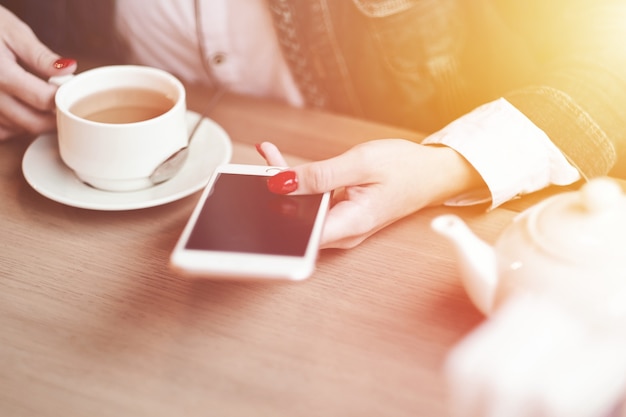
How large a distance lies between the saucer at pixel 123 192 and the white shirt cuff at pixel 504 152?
0.92 ft

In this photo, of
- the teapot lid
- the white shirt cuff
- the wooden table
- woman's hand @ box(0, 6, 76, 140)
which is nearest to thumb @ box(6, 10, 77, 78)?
woman's hand @ box(0, 6, 76, 140)

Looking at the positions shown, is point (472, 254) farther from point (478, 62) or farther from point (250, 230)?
point (478, 62)

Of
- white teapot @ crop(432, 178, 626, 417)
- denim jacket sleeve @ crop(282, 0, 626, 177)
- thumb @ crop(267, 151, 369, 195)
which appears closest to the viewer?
white teapot @ crop(432, 178, 626, 417)

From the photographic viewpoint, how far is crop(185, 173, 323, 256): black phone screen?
1.84ft

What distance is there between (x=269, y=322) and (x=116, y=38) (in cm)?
67

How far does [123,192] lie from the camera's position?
75 centimetres

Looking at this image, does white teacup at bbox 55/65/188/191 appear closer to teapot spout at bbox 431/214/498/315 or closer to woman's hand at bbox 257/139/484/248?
woman's hand at bbox 257/139/484/248

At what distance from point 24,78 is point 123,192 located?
0.65ft

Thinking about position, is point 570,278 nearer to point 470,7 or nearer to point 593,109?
point 593,109

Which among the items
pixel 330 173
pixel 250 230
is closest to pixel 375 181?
pixel 330 173

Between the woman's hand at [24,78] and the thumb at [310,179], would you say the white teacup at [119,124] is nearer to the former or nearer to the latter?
the woman's hand at [24,78]

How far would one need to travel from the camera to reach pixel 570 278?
47 cm

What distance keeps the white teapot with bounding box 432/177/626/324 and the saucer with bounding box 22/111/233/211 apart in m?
0.36

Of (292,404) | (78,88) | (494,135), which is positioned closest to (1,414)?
(292,404)
